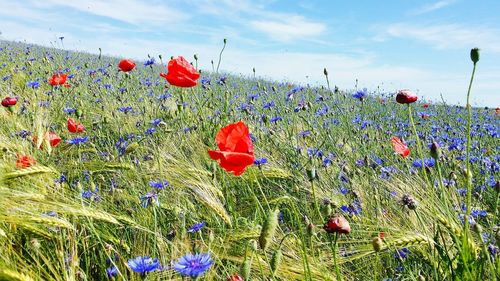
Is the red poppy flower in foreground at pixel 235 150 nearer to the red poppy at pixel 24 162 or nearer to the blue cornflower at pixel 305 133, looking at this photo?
the red poppy at pixel 24 162

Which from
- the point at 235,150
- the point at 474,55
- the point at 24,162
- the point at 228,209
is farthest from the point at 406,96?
the point at 24,162

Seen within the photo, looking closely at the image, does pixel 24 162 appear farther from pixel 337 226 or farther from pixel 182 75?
pixel 337 226

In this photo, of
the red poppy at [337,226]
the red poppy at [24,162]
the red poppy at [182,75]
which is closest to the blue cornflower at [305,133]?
the red poppy at [182,75]

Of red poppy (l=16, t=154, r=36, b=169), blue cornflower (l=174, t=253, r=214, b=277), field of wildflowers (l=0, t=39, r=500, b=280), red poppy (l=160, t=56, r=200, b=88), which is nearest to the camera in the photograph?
blue cornflower (l=174, t=253, r=214, b=277)

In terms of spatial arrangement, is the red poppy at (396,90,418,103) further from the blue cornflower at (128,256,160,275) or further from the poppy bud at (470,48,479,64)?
the blue cornflower at (128,256,160,275)

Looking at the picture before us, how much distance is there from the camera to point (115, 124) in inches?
141

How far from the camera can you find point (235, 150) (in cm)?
141

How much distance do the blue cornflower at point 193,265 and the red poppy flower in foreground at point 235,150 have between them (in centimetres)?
30

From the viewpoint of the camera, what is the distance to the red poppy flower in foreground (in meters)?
1.36

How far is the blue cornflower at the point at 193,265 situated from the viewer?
1092 mm

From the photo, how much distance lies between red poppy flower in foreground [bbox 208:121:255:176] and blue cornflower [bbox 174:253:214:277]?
0.30m

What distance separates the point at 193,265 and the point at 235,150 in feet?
1.33

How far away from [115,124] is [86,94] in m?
1.80

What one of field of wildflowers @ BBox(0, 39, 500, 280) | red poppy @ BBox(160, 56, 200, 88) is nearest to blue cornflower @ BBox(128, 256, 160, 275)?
field of wildflowers @ BBox(0, 39, 500, 280)
